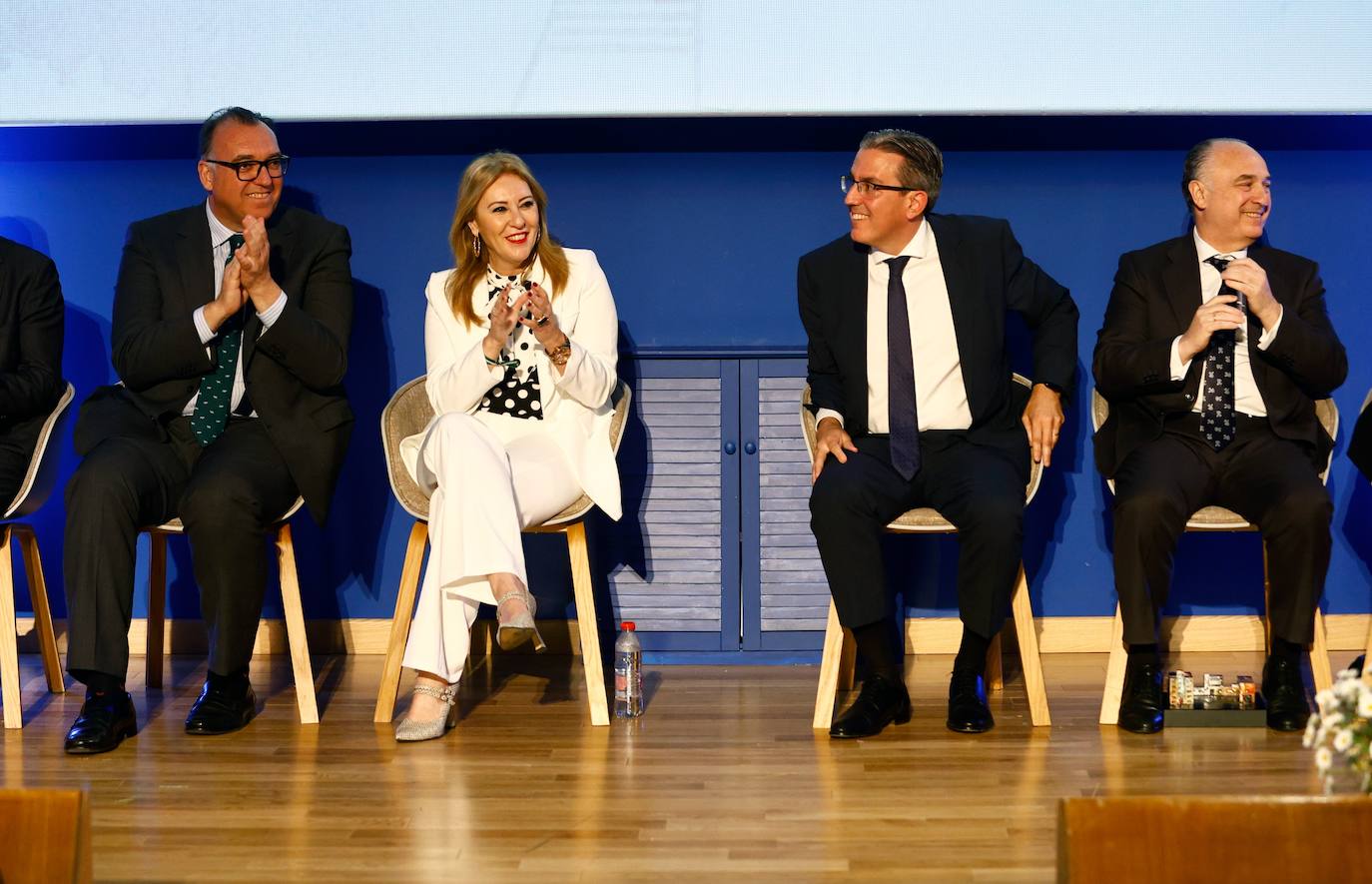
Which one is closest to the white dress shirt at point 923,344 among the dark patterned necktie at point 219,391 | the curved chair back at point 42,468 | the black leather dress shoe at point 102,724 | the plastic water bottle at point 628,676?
the plastic water bottle at point 628,676

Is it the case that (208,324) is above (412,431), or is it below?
above

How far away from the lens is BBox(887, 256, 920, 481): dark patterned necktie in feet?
11.6

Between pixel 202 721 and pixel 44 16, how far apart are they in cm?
211

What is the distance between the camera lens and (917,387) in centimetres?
362

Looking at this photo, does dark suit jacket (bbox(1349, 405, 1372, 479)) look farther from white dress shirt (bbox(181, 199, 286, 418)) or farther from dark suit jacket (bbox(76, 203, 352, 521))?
white dress shirt (bbox(181, 199, 286, 418))

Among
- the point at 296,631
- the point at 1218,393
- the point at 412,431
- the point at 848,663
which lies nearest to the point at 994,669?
the point at 848,663

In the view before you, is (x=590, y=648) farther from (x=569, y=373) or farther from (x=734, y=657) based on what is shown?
(x=734, y=657)

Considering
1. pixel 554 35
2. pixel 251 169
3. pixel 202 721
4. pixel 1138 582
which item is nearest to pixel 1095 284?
pixel 1138 582

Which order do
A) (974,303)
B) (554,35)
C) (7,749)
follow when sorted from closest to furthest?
1. (7,749)
2. (974,303)
3. (554,35)

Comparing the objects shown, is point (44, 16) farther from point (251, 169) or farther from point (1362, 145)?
point (1362, 145)

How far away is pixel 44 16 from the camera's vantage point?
4.20 m

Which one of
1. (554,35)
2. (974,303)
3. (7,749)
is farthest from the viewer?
(554,35)

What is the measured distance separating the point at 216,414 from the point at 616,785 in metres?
1.41

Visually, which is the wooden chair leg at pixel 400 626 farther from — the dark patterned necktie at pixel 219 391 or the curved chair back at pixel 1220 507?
the curved chair back at pixel 1220 507
